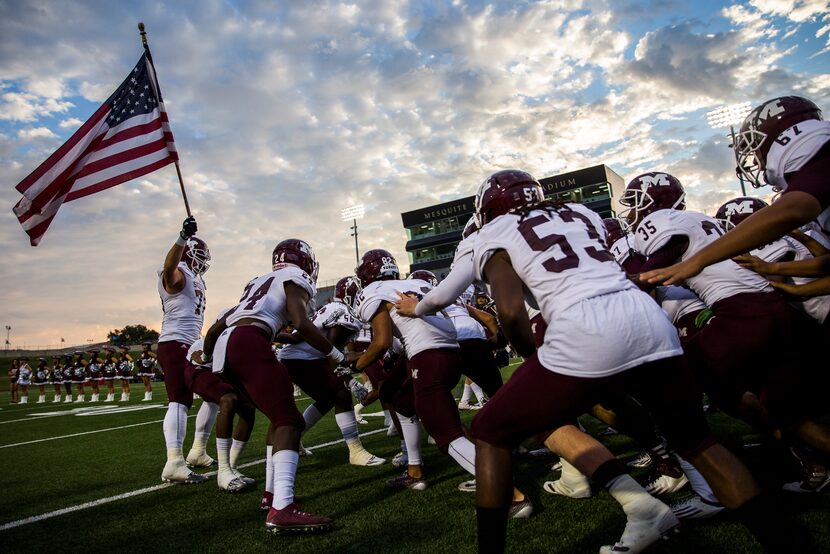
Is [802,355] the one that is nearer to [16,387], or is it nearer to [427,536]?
[427,536]

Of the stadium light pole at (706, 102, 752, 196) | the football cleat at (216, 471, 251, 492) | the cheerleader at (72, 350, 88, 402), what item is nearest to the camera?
the football cleat at (216, 471, 251, 492)

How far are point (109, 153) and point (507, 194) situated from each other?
553 centimetres

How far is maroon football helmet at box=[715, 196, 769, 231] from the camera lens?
16.8 feet

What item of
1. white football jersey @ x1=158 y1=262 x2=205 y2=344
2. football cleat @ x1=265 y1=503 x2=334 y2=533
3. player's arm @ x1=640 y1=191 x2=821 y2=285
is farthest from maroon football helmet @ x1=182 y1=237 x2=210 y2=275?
player's arm @ x1=640 y1=191 x2=821 y2=285

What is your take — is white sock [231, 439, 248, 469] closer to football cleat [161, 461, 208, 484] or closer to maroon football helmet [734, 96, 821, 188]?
football cleat [161, 461, 208, 484]

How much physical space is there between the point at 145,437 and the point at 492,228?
9046mm

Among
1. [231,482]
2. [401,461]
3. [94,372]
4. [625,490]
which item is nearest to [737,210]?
[625,490]

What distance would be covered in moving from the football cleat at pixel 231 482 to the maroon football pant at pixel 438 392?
2.04 m

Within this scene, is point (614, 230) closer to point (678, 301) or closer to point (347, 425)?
point (678, 301)

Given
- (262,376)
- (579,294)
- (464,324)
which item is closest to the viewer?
(579,294)

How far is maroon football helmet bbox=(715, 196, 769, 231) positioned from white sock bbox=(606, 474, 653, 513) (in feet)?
11.0

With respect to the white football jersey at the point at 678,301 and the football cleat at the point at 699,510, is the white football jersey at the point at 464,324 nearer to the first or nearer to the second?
the white football jersey at the point at 678,301

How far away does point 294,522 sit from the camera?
351 centimetres

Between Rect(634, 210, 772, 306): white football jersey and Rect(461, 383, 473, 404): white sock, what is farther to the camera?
Rect(461, 383, 473, 404): white sock
